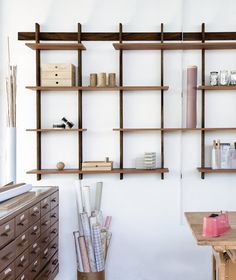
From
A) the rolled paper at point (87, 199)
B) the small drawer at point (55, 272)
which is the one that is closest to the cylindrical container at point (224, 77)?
the rolled paper at point (87, 199)

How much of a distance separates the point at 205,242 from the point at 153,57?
2090 mm

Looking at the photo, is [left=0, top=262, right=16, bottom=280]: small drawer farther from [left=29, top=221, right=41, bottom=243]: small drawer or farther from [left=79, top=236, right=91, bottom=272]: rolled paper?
[left=79, top=236, right=91, bottom=272]: rolled paper

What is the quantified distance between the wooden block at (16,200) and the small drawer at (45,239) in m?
0.36

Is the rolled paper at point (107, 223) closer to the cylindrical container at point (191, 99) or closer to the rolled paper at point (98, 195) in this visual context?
the rolled paper at point (98, 195)

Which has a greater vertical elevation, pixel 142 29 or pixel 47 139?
pixel 142 29

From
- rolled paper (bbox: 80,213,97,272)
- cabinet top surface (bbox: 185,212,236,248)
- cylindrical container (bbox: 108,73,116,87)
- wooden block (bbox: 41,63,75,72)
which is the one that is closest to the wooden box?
wooden block (bbox: 41,63,75,72)

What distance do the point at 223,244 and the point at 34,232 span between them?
140 cm

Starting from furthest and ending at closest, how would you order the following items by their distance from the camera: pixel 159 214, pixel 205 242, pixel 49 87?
pixel 159 214
pixel 49 87
pixel 205 242

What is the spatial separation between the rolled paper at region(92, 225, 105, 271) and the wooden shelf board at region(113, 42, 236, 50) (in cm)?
170

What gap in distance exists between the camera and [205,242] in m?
2.20

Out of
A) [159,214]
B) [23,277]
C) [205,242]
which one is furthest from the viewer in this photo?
[159,214]

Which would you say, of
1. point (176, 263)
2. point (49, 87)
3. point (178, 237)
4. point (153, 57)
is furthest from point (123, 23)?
point (176, 263)

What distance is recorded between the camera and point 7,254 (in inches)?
88.6

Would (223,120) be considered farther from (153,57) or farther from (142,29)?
(142,29)
